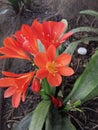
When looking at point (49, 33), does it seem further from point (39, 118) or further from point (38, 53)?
point (39, 118)

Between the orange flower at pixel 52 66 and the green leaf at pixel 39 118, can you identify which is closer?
the orange flower at pixel 52 66

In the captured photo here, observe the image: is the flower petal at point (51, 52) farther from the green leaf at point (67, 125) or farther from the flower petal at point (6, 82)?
the green leaf at point (67, 125)

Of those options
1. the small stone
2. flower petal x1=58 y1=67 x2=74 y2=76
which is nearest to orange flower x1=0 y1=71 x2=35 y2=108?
flower petal x1=58 y1=67 x2=74 y2=76

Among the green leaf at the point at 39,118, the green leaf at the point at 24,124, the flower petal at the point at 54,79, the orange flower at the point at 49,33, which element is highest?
the orange flower at the point at 49,33

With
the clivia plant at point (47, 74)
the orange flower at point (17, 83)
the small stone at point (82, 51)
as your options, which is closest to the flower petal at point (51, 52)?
the clivia plant at point (47, 74)

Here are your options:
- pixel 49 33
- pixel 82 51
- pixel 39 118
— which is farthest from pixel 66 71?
pixel 82 51

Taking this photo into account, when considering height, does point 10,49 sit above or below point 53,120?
above

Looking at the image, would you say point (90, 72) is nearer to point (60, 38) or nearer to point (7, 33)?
point (60, 38)
